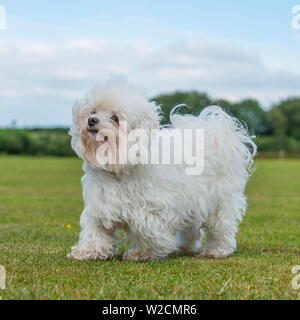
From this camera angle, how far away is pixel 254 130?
125ft

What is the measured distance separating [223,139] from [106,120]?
6.07 feet

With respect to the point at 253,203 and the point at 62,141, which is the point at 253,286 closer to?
the point at 253,203

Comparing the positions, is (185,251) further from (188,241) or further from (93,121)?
(93,121)

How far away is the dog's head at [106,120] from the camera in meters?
5.53

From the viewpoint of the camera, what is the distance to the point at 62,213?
11297mm

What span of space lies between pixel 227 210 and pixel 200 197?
23.4 inches

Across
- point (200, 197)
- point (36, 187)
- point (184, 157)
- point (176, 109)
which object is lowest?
point (36, 187)

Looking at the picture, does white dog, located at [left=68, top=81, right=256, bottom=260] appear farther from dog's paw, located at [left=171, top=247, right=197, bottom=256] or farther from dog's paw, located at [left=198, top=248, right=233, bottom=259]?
dog's paw, located at [left=171, top=247, right=197, bottom=256]

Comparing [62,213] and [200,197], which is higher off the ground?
[200,197]

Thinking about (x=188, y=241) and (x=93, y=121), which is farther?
(x=188, y=241)

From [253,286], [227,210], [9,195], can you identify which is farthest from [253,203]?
[253,286]

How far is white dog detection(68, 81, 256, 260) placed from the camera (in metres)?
5.64

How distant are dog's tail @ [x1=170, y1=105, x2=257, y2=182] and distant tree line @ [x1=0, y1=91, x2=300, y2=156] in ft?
89.4

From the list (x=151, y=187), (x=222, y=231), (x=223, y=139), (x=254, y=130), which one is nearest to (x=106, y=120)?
(x=151, y=187)
